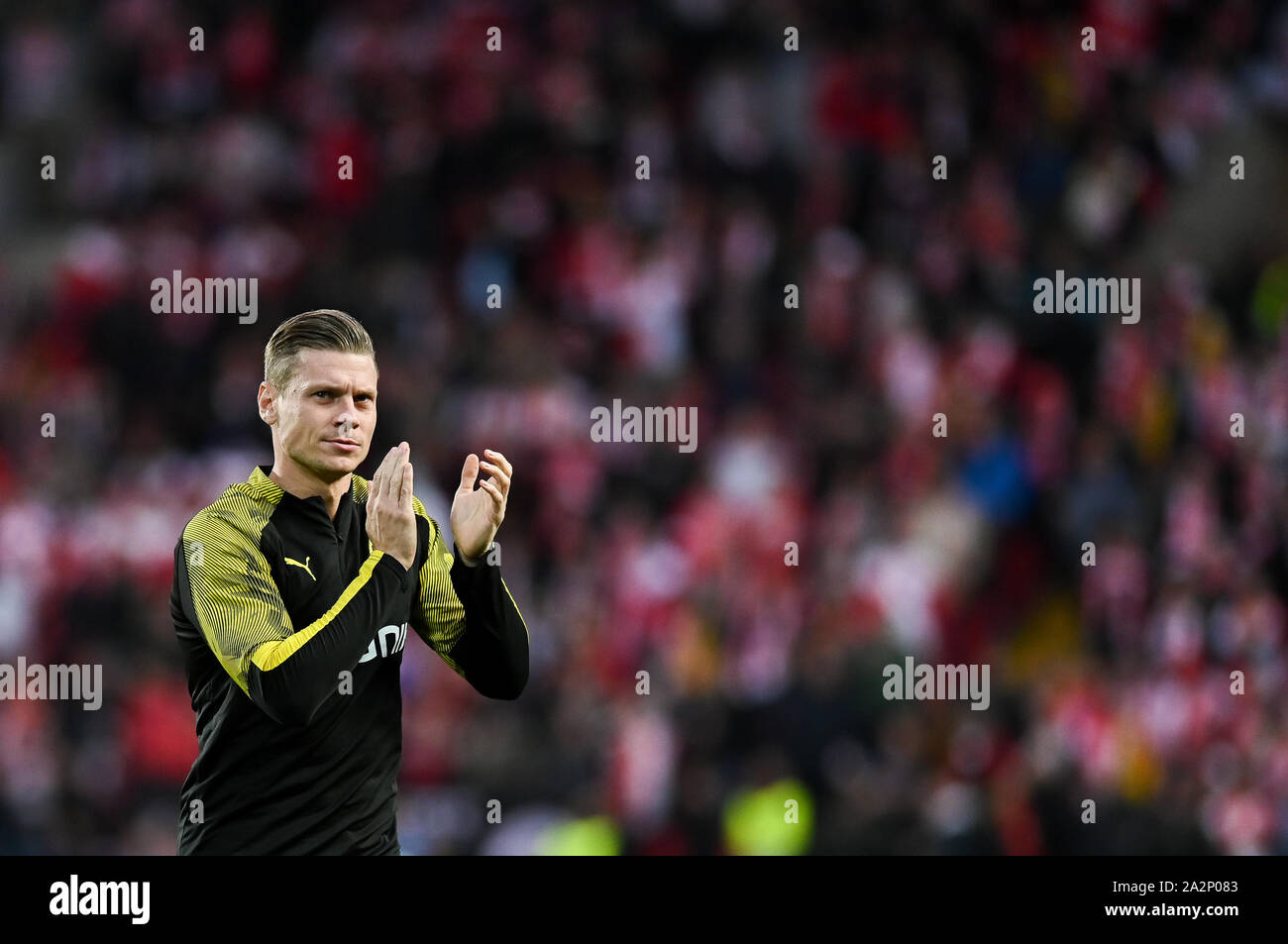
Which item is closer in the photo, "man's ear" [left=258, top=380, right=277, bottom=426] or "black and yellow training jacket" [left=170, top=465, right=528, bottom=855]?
"black and yellow training jacket" [left=170, top=465, right=528, bottom=855]

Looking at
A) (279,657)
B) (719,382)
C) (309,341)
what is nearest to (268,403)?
(309,341)

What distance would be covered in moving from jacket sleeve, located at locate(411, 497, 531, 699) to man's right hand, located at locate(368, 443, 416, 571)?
0.51 ft

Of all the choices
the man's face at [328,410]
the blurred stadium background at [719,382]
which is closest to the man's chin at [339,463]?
the man's face at [328,410]

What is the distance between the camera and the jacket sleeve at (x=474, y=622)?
2.91m

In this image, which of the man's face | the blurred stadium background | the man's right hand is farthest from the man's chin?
the blurred stadium background

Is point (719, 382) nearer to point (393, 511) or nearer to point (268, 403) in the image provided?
point (268, 403)

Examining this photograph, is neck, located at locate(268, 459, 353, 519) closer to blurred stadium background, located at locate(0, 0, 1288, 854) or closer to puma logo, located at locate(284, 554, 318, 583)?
puma logo, located at locate(284, 554, 318, 583)

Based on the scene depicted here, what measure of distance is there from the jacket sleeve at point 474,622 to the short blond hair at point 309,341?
0.31m

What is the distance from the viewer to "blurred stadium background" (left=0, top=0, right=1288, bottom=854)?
6027 millimetres

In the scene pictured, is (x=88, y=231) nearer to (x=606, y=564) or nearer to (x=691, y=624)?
(x=606, y=564)

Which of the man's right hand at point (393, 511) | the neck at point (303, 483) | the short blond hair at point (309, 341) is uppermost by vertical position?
the short blond hair at point (309, 341)

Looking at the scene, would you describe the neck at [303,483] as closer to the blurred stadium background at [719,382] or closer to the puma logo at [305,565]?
the puma logo at [305,565]
